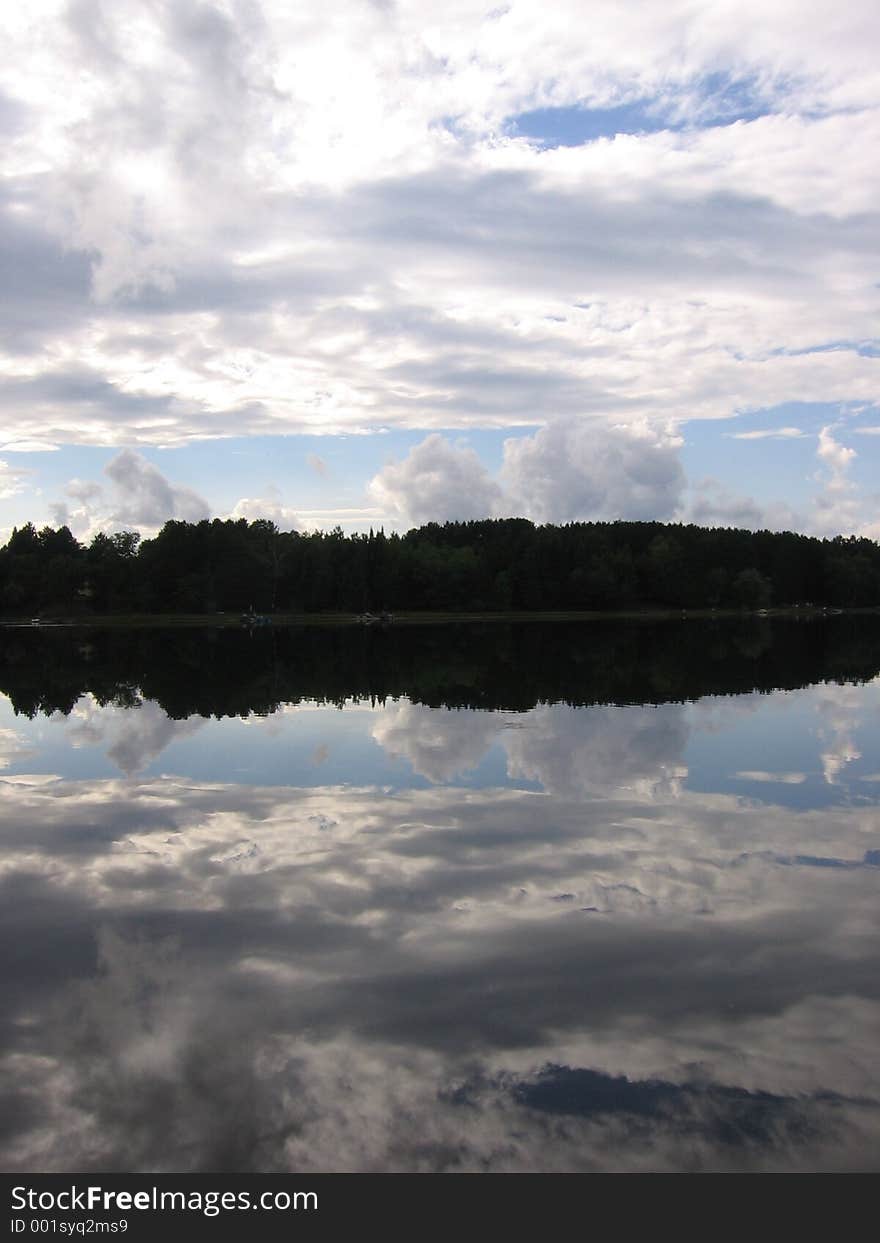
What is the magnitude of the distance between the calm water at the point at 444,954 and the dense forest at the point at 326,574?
142956 mm

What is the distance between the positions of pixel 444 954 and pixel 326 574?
161 m

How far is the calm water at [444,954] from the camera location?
8.15 metres

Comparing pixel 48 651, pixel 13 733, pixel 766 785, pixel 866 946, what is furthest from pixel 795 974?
pixel 48 651

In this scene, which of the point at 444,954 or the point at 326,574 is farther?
the point at 326,574

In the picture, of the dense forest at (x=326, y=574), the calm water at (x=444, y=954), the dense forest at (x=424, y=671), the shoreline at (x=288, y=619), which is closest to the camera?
the calm water at (x=444, y=954)

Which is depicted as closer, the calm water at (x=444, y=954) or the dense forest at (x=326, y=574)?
the calm water at (x=444, y=954)

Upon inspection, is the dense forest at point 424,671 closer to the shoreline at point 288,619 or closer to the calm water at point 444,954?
the calm water at point 444,954

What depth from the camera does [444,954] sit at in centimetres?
1181

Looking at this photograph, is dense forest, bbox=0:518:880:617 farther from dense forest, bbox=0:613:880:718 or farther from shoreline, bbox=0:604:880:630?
dense forest, bbox=0:613:880:718

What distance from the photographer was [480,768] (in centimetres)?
2394

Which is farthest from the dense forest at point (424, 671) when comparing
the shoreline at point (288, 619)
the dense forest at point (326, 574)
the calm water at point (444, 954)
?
the dense forest at point (326, 574)

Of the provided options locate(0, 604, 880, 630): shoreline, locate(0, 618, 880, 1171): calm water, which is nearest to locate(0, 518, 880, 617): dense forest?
locate(0, 604, 880, 630): shoreline

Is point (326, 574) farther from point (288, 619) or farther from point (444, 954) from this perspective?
point (444, 954)

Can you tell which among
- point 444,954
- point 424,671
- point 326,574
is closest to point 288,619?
point 326,574
